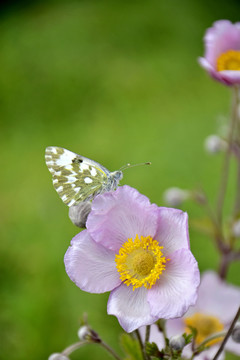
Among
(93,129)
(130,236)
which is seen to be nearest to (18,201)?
(93,129)

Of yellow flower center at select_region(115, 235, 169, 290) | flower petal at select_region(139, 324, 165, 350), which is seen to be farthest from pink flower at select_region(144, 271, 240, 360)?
yellow flower center at select_region(115, 235, 169, 290)

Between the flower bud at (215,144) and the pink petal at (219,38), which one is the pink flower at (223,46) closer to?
the pink petal at (219,38)

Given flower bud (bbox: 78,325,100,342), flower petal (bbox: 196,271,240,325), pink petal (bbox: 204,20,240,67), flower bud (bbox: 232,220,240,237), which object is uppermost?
pink petal (bbox: 204,20,240,67)

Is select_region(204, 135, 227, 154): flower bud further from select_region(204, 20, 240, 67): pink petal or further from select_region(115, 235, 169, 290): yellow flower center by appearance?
Answer: select_region(115, 235, 169, 290): yellow flower center

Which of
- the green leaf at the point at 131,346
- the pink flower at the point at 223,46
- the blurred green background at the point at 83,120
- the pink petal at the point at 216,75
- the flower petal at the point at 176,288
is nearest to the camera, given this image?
the flower petal at the point at 176,288

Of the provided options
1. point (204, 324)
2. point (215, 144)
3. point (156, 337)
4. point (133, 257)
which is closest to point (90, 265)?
point (133, 257)

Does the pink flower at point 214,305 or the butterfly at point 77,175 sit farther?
the pink flower at point 214,305

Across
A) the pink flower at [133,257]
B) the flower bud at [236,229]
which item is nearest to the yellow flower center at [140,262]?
the pink flower at [133,257]
